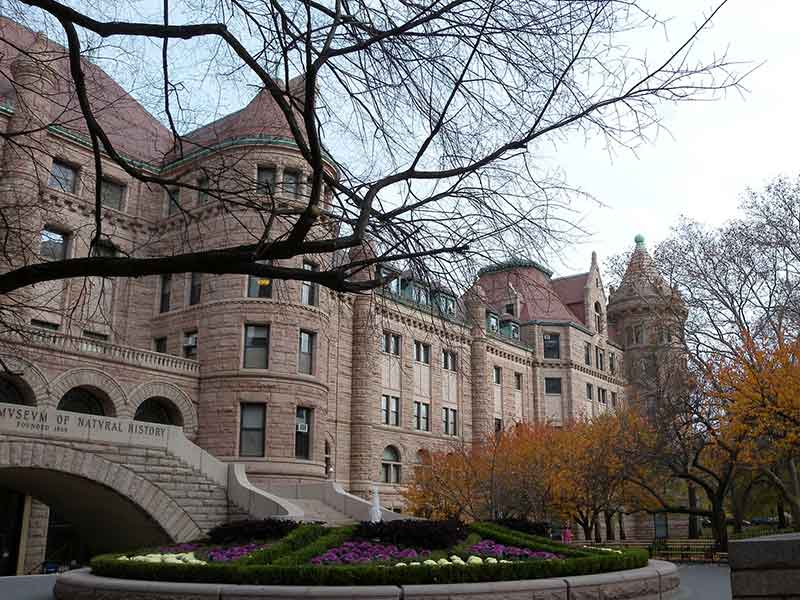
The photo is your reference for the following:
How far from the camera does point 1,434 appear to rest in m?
19.8

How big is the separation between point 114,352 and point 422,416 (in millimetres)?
19917

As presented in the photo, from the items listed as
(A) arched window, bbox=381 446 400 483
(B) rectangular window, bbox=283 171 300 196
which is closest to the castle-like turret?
(A) arched window, bbox=381 446 400 483

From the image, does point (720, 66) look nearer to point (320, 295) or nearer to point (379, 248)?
point (379, 248)

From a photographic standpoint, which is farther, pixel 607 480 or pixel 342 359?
pixel 342 359

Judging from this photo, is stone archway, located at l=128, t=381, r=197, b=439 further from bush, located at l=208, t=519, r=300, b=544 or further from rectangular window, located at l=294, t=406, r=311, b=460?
bush, located at l=208, t=519, r=300, b=544

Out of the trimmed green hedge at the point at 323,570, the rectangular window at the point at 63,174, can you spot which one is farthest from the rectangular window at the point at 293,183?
the rectangular window at the point at 63,174

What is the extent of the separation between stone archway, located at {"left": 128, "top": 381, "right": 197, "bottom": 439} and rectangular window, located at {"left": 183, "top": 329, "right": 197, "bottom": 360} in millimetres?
2544

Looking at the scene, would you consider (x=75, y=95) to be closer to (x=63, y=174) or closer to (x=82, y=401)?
(x=82, y=401)

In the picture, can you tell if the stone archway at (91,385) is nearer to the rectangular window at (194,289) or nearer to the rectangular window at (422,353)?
the rectangular window at (194,289)

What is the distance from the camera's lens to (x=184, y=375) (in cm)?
3014

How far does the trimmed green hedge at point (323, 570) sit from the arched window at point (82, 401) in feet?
52.6

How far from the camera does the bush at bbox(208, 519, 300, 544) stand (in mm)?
14984

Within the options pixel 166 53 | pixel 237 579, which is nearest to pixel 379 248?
pixel 166 53

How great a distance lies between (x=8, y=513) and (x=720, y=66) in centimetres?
2618
